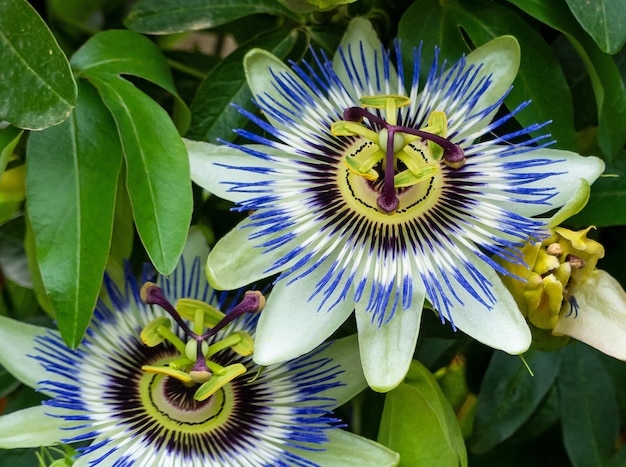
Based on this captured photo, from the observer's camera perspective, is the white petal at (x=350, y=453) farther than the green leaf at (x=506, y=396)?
No

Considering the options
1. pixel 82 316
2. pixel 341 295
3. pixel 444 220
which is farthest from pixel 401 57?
pixel 82 316

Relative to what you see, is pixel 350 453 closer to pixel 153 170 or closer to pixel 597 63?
pixel 153 170

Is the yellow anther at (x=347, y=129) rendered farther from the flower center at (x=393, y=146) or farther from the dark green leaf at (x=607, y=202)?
the dark green leaf at (x=607, y=202)

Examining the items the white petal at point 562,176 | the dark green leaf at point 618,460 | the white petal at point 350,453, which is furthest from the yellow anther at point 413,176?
the dark green leaf at point 618,460

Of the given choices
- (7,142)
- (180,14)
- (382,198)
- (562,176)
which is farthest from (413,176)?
(7,142)

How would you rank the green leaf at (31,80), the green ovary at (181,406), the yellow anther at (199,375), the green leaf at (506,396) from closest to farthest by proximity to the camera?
the green leaf at (31,80), the yellow anther at (199,375), the green ovary at (181,406), the green leaf at (506,396)

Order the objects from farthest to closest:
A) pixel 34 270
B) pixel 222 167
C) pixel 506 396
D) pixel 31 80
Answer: pixel 506 396 → pixel 34 270 → pixel 222 167 → pixel 31 80

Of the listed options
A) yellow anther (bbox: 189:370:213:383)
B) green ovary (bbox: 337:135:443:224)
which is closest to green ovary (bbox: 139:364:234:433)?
yellow anther (bbox: 189:370:213:383)

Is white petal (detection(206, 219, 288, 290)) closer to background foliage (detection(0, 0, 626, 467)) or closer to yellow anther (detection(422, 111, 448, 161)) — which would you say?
background foliage (detection(0, 0, 626, 467))
